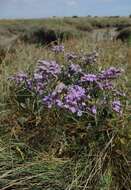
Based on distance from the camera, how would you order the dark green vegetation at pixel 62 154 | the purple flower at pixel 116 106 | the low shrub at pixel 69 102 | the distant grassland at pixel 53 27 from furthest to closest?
the distant grassland at pixel 53 27 → the low shrub at pixel 69 102 → the purple flower at pixel 116 106 → the dark green vegetation at pixel 62 154

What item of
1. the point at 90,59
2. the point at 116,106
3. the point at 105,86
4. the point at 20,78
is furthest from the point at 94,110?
the point at 90,59

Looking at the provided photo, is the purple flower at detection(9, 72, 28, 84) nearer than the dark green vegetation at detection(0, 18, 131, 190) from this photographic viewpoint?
No

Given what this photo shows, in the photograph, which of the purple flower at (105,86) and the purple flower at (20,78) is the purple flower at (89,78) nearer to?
the purple flower at (105,86)

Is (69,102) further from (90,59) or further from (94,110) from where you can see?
(90,59)

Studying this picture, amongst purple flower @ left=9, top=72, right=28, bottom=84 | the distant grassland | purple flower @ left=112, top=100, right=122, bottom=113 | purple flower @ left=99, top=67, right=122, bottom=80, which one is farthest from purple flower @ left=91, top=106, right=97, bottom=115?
the distant grassland

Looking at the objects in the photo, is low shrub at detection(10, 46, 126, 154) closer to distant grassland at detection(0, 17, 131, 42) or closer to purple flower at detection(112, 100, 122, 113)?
purple flower at detection(112, 100, 122, 113)

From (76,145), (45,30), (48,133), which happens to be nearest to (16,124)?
(48,133)

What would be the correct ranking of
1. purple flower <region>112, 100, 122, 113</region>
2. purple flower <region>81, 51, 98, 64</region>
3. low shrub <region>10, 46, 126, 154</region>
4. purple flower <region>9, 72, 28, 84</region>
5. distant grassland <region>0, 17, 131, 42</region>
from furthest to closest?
distant grassland <region>0, 17, 131, 42</region> < purple flower <region>81, 51, 98, 64</region> < purple flower <region>9, 72, 28, 84</region> < low shrub <region>10, 46, 126, 154</region> < purple flower <region>112, 100, 122, 113</region>

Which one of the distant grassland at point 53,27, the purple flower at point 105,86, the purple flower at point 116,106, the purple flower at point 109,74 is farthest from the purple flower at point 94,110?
the distant grassland at point 53,27
